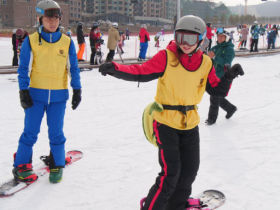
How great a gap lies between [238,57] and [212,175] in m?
14.1

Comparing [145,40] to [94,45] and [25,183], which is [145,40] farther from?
[25,183]

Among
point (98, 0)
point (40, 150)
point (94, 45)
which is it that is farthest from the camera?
point (98, 0)

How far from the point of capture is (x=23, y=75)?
2900 millimetres

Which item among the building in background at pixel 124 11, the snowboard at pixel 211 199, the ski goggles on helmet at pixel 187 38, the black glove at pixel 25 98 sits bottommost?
the snowboard at pixel 211 199

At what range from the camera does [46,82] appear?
3.04 metres

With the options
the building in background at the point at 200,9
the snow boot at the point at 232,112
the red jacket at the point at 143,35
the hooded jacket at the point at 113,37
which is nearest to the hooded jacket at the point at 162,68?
the snow boot at the point at 232,112

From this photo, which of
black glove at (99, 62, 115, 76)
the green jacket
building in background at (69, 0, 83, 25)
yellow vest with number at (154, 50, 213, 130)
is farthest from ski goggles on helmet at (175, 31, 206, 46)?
building in background at (69, 0, 83, 25)

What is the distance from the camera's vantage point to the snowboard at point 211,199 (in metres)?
2.77

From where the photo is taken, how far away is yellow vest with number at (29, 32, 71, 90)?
2.96 meters

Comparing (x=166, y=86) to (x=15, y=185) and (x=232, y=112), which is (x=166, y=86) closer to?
(x=15, y=185)

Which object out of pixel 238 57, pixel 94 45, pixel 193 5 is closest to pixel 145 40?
pixel 94 45

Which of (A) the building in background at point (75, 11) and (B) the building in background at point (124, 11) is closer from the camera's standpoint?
(A) the building in background at point (75, 11)

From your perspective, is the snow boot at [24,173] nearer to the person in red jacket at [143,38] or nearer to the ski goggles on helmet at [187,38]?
the ski goggles on helmet at [187,38]

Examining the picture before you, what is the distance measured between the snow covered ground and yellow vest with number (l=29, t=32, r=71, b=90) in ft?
3.86
